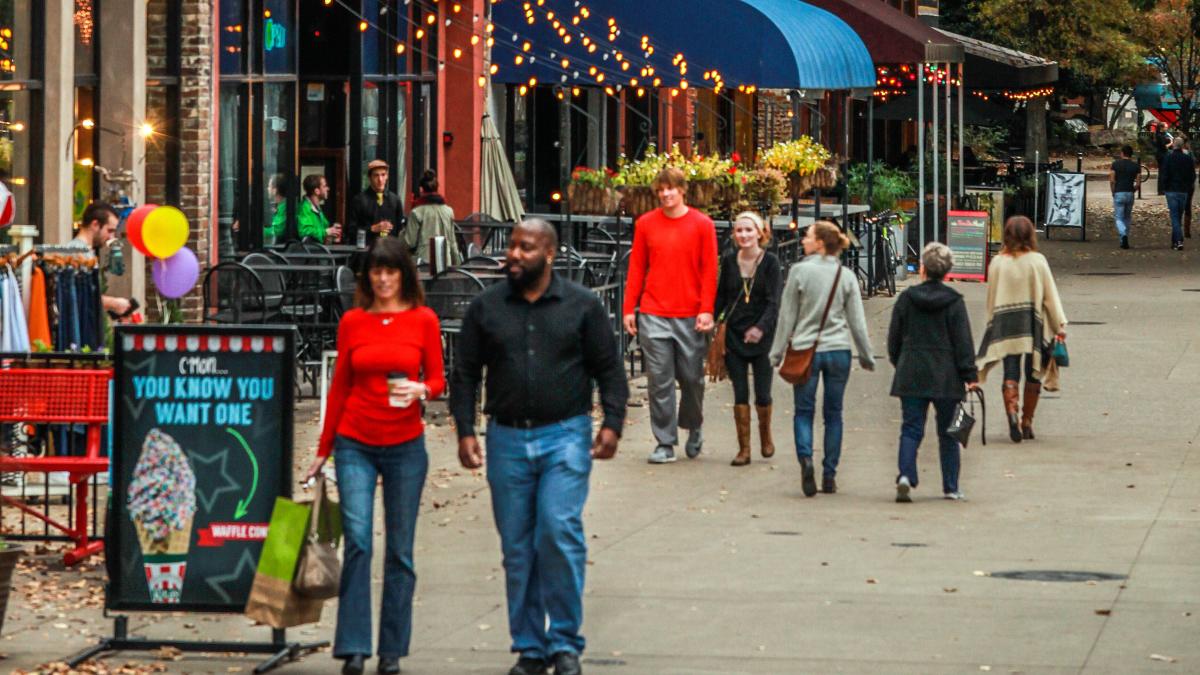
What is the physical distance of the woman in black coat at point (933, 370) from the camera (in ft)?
40.4

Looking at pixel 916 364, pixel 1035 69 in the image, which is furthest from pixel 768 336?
pixel 1035 69

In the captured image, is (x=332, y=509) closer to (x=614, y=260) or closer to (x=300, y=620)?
(x=300, y=620)

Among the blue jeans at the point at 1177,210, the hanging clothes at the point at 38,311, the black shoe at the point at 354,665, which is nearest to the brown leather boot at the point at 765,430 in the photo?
the hanging clothes at the point at 38,311

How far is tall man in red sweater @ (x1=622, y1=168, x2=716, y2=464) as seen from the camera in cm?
1345

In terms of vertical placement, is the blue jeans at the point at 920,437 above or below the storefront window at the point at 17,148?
below

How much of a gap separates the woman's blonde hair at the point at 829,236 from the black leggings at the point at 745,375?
1026 millimetres

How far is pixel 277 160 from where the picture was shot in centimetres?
1944

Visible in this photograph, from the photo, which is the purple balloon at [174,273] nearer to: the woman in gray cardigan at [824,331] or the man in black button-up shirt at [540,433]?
the woman in gray cardigan at [824,331]

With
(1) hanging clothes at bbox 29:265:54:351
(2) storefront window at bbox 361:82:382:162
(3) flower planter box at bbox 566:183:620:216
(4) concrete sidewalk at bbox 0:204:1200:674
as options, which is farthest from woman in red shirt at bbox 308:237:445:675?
(2) storefront window at bbox 361:82:382:162

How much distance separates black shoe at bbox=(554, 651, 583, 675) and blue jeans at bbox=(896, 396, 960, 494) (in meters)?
4.71

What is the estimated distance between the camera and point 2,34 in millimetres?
14891

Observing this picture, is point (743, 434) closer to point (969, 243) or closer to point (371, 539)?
point (371, 539)

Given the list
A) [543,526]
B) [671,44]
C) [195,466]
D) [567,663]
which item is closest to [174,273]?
[195,466]

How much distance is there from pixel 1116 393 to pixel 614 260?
4.31 m
